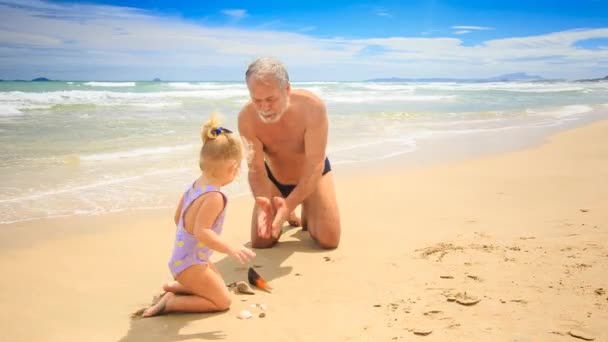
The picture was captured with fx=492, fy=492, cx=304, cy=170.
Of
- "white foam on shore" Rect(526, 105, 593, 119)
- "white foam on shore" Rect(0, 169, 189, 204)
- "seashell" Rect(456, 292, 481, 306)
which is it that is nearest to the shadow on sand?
"seashell" Rect(456, 292, 481, 306)

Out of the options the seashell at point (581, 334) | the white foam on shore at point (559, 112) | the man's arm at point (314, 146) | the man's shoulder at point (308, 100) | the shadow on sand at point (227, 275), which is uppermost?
the man's shoulder at point (308, 100)

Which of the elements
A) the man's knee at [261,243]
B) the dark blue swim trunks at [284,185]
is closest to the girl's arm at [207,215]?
the man's knee at [261,243]

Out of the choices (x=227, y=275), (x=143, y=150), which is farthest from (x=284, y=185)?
(x=143, y=150)

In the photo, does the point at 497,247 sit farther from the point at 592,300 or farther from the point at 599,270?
the point at 592,300

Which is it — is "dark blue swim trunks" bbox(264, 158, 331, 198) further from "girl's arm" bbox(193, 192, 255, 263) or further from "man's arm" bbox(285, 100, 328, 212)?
"girl's arm" bbox(193, 192, 255, 263)

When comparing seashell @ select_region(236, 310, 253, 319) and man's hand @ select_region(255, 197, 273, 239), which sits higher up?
man's hand @ select_region(255, 197, 273, 239)

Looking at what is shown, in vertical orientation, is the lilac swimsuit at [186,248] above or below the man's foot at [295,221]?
above

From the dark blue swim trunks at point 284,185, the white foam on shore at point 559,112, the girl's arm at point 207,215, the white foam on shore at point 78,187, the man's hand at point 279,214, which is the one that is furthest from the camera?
the white foam on shore at point 559,112

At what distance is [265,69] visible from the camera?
3.55 metres

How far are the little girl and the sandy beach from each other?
120 millimetres

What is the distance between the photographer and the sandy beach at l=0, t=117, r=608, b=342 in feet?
8.91

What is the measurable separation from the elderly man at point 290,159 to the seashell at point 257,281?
1.17ft

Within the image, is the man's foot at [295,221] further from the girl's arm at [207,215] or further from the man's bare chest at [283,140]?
the girl's arm at [207,215]

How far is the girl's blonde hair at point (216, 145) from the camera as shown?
2830 millimetres
